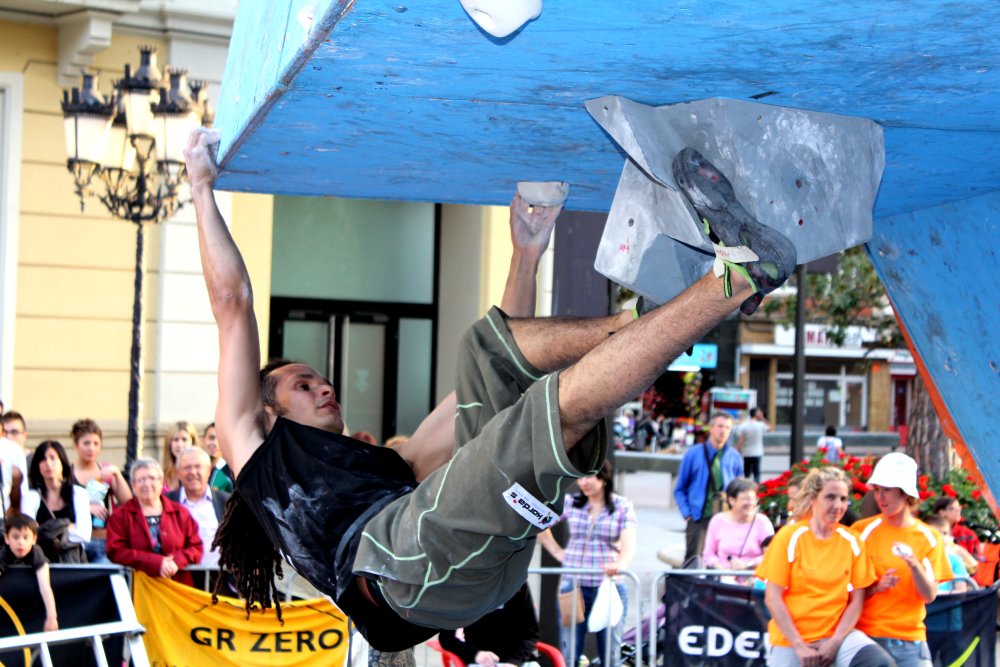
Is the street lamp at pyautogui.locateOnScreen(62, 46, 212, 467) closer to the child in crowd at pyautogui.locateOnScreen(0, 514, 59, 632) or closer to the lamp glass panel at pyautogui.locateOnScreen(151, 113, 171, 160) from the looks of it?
the lamp glass panel at pyautogui.locateOnScreen(151, 113, 171, 160)

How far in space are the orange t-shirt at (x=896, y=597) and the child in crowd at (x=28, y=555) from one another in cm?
447

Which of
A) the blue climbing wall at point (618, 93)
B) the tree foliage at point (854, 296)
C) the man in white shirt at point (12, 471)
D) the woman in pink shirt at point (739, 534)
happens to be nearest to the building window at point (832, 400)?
the tree foliage at point (854, 296)

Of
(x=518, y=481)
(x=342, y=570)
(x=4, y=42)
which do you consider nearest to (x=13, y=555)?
(x=342, y=570)

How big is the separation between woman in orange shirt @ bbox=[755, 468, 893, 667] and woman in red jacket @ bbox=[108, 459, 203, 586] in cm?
353

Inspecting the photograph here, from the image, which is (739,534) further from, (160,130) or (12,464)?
(160,130)

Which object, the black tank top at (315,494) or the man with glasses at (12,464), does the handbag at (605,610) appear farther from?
the black tank top at (315,494)

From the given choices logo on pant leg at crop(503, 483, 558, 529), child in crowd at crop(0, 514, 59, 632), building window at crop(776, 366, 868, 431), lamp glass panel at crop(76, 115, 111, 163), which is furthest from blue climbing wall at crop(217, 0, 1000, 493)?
building window at crop(776, 366, 868, 431)

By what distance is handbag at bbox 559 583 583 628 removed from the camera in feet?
26.7

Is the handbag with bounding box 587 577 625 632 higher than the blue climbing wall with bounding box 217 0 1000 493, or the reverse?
the blue climbing wall with bounding box 217 0 1000 493

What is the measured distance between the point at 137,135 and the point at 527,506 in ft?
25.9

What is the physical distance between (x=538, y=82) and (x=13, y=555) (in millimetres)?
5927

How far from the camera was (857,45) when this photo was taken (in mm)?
1732

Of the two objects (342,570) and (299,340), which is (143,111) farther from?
(342,570)

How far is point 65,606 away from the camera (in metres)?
7.00
